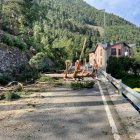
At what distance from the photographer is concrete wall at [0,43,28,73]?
39.0 ft

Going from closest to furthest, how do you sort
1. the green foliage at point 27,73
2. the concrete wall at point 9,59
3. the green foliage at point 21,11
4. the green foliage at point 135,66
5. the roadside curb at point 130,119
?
the roadside curb at point 130,119
the concrete wall at point 9,59
the green foliage at point 27,73
the green foliage at point 21,11
the green foliage at point 135,66

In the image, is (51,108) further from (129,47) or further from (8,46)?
(129,47)

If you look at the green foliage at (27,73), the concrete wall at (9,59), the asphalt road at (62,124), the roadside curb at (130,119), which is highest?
the concrete wall at (9,59)

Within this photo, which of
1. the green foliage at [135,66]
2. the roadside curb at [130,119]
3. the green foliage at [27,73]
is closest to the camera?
the roadside curb at [130,119]

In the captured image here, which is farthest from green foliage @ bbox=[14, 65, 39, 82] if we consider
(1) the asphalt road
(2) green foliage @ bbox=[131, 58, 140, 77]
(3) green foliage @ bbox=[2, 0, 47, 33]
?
(2) green foliage @ bbox=[131, 58, 140, 77]

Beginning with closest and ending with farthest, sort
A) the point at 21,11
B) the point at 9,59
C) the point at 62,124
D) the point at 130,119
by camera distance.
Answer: the point at 62,124 → the point at 130,119 → the point at 9,59 → the point at 21,11

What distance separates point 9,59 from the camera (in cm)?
1284

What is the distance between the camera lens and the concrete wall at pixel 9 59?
467 inches

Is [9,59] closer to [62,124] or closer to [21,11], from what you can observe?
[62,124]

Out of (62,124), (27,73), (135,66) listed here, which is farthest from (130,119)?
(135,66)

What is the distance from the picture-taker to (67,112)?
5.21 metres

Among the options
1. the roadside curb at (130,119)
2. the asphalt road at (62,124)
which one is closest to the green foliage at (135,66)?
the roadside curb at (130,119)

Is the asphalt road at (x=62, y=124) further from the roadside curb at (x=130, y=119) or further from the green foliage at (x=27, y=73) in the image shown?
the green foliage at (x=27, y=73)

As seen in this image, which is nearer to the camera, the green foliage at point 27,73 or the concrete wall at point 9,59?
the concrete wall at point 9,59
